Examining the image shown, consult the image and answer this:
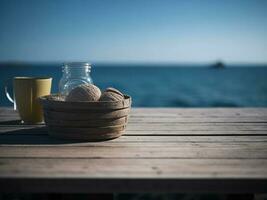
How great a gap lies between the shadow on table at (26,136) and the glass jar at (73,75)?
0.32m

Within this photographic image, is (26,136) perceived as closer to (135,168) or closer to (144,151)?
(144,151)

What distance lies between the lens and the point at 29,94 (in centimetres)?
213

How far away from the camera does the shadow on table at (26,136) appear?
1.77 m

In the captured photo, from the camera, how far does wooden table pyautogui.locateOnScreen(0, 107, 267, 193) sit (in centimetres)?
125

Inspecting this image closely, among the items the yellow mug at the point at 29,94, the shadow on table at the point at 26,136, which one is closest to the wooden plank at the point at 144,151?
the shadow on table at the point at 26,136

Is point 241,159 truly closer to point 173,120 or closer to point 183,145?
point 183,145

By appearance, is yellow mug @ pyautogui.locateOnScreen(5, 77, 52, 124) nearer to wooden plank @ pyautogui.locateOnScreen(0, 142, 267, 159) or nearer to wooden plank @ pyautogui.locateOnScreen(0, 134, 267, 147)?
wooden plank @ pyautogui.locateOnScreen(0, 134, 267, 147)

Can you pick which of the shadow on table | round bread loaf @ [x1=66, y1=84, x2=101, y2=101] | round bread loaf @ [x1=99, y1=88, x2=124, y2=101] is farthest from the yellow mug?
round bread loaf @ [x1=99, y1=88, x2=124, y2=101]

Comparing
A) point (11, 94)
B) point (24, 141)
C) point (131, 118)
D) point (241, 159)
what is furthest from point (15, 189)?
point (131, 118)

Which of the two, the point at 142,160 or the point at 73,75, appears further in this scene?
the point at 73,75

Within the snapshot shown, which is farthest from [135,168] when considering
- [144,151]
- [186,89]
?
[186,89]

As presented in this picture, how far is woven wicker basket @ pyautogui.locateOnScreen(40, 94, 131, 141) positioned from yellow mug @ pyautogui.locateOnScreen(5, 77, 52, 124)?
322 millimetres

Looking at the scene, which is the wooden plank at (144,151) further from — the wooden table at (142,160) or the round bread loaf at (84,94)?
the round bread loaf at (84,94)

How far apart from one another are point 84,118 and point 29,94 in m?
0.57
